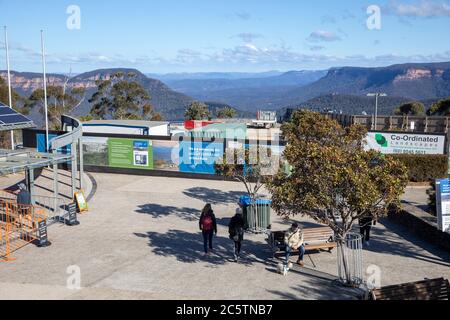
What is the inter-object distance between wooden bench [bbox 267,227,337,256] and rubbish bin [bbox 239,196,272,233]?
7.50ft

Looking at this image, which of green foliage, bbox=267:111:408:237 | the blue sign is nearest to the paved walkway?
green foliage, bbox=267:111:408:237

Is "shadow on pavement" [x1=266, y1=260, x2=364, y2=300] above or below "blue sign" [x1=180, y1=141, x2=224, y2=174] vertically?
below

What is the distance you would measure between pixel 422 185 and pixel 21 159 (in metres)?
18.5

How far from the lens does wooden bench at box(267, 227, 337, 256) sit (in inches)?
507

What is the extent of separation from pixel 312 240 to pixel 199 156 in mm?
12642

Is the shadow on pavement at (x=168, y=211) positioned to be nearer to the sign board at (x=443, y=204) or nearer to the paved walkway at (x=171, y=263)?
the paved walkway at (x=171, y=263)

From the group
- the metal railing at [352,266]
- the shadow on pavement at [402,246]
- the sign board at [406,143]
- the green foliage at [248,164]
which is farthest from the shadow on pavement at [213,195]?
the metal railing at [352,266]

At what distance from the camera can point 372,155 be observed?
36.1ft

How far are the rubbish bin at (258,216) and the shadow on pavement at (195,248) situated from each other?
3.15 ft

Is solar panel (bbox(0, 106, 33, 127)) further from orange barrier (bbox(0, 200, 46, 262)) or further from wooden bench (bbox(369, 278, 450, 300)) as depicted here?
wooden bench (bbox(369, 278, 450, 300))

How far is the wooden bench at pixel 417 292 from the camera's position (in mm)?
9227

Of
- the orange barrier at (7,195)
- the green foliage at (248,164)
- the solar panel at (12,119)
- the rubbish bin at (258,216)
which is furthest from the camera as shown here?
the orange barrier at (7,195)

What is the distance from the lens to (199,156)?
25.0 meters

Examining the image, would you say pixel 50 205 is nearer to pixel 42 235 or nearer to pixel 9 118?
pixel 9 118
